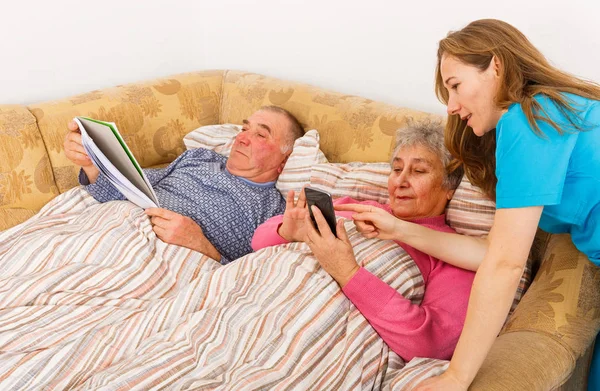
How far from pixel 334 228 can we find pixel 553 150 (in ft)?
1.98

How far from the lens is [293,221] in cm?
190

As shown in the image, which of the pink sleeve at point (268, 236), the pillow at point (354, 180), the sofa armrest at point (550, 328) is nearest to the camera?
the sofa armrest at point (550, 328)

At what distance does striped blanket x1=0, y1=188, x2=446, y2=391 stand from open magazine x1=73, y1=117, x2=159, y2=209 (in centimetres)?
11

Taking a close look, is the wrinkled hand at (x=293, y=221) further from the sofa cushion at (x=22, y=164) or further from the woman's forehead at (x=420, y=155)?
the sofa cushion at (x=22, y=164)

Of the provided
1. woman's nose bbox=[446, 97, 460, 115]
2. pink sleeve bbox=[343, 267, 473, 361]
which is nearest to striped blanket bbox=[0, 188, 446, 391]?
pink sleeve bbox=[343, 267, 473, 361]

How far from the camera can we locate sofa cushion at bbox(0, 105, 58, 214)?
233 centimetres

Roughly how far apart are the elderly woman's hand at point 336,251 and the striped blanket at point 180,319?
0.04 m

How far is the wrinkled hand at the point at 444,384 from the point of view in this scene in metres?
1.31

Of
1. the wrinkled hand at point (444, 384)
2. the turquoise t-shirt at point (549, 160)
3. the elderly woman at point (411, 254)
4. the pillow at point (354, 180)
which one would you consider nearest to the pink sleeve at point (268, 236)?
the elderly woman at point (411, 254)

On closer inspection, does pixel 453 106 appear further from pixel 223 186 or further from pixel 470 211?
pixel 223 186

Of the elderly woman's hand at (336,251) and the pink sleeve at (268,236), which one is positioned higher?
the elderly woman's hand at (336,251)

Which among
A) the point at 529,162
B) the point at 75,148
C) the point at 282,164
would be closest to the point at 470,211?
the point at 529,162

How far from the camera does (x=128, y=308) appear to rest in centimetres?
181

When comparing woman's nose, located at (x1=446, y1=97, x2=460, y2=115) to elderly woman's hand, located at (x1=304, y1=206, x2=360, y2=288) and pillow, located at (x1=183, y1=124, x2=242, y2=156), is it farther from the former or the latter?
pillow, located at (x1=183, y1=124, x2=242, y2=156)
